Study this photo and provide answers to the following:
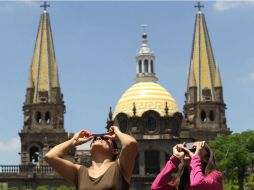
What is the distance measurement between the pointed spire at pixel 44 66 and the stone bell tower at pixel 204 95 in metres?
14.6

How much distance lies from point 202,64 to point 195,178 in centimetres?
7424

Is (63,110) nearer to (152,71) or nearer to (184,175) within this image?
(152,71)

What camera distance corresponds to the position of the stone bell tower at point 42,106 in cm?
7856

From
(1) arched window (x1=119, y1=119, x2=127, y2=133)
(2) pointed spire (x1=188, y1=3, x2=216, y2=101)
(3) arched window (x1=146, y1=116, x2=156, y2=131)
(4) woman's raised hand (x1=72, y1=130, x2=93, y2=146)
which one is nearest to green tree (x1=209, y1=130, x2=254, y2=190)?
(3) arched window (x1=146, y1=116, x2=156, y2=131)

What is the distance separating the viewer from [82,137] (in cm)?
820

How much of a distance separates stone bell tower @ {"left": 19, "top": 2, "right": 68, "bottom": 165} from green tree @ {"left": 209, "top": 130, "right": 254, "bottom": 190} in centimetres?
2594

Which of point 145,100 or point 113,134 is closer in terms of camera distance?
point 113,134

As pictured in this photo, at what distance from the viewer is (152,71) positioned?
86312mm

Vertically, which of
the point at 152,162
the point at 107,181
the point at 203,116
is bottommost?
the point at 107,181

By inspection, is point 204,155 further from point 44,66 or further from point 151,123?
point 44,66

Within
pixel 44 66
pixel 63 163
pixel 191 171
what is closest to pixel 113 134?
pixel 63 163

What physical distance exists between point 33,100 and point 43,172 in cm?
1167

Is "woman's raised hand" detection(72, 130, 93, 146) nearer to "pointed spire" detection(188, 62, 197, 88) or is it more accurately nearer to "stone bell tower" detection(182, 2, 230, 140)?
"stone bell tower" detection(182, 2, 230, 140)

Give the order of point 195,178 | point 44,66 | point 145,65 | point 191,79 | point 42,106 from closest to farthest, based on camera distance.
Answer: point 195,178 < point 42,106 < point 44,66 < point 191,79 < point 145,65
